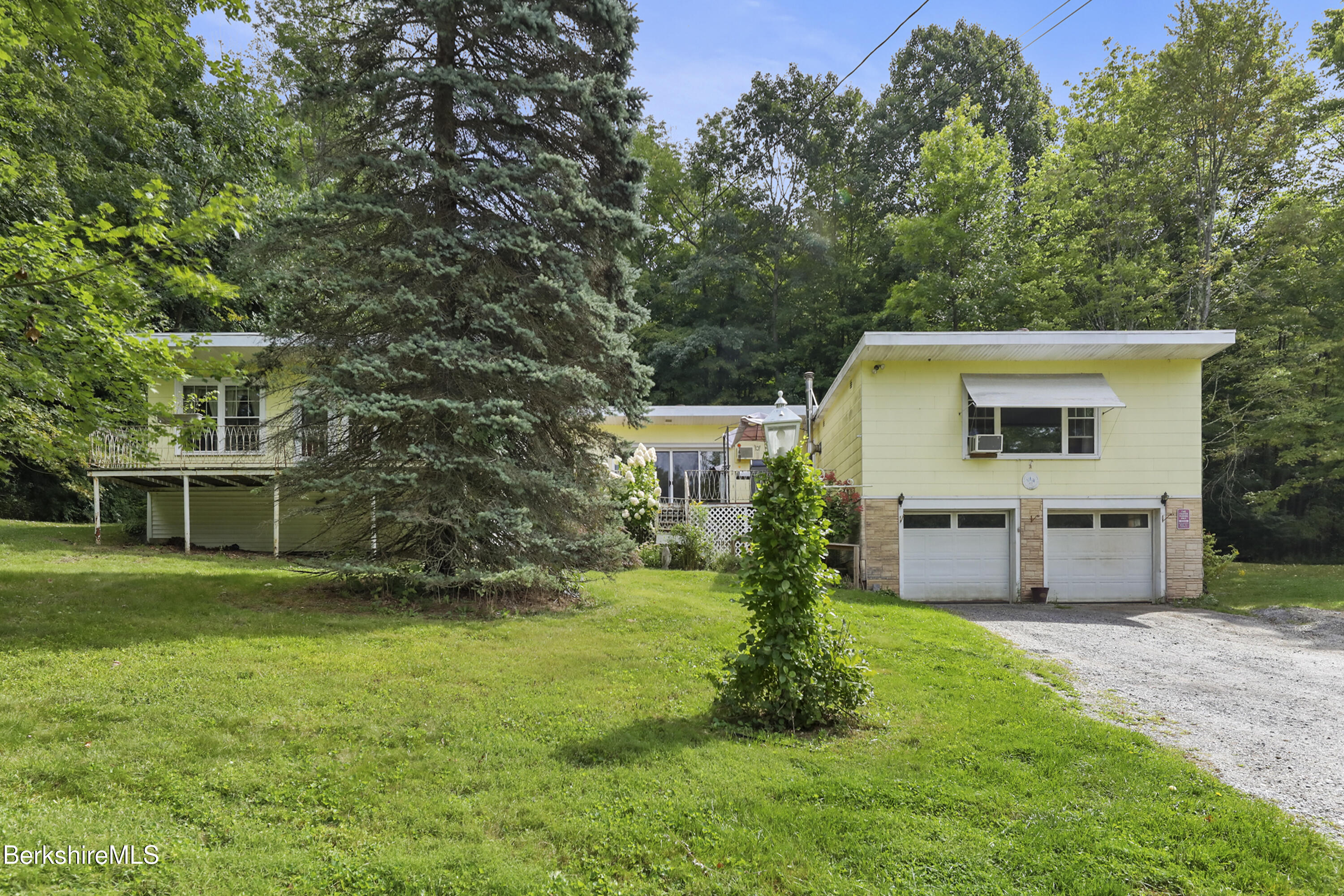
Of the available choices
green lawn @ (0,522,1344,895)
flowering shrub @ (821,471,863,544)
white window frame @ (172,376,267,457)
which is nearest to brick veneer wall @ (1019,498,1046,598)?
flowering shrub @ (821,471,863,544)

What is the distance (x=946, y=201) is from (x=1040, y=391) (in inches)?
561

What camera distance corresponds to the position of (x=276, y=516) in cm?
1412

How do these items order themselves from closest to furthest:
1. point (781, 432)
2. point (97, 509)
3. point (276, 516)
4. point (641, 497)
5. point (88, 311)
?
point (88, 311)
point (781, 432)
point (641, 497)
point (97, 509)
point (276, 516)

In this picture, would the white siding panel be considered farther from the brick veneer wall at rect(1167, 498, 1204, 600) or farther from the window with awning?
the brick veneer wall at rect(1167, 498, 1204, 600)

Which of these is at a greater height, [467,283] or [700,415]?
[467,283]

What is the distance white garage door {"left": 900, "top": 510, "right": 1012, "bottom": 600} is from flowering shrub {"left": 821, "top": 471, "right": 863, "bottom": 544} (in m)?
0.83

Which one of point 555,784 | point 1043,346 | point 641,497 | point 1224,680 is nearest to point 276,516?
point 641,497

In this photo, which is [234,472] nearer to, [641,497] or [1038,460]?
[641,497]

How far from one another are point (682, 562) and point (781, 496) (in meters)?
8.32

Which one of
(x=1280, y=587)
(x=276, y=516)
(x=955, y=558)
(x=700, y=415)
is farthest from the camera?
(x=700, y=415)

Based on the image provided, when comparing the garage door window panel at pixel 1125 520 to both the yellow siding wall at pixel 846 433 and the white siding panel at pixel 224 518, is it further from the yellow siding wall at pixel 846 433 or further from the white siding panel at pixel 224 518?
the white siding panel at pixel 224 518

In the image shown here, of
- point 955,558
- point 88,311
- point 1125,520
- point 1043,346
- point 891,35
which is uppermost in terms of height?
point 891,35

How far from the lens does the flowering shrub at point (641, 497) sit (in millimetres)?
13352

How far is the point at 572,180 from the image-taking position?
334 inches
